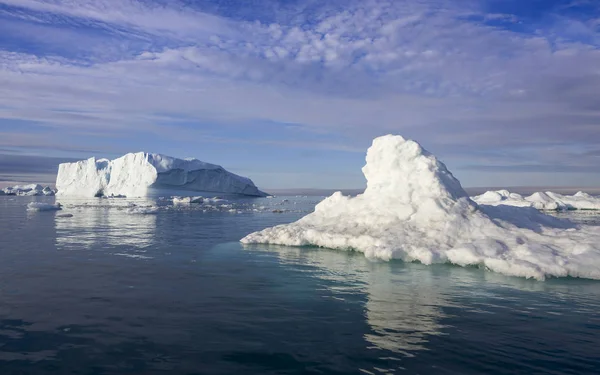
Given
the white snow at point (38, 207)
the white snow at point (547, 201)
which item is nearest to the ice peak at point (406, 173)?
the white snow at point (38, 207)

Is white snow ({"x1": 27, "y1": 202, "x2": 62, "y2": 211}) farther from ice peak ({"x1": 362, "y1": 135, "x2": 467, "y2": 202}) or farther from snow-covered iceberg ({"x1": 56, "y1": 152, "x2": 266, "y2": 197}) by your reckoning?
ice peak ({"x1": 362, "y1": 135, "x2": 467, "y2": 202})

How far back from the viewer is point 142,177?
296 feet

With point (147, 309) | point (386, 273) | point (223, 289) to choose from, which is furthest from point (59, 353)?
point (386, 273)

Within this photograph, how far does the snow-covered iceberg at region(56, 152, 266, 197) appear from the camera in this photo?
89.6 metres

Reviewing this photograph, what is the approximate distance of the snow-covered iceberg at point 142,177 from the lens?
89562mm

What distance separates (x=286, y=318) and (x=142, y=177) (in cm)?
8771

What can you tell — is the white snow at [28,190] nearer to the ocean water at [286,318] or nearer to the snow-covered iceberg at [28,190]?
the snow-covered iceberg at [28,190]

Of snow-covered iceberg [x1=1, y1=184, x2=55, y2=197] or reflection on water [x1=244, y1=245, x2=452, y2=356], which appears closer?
reflection on water [x1=244, y1=245, x2=452, y2=356]

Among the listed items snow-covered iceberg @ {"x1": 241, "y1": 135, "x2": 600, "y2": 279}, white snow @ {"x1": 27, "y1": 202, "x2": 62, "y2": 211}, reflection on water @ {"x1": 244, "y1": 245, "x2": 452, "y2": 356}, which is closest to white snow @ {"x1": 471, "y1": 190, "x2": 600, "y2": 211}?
snow-covered iceberg @ {"x1": 241, "y1": 135, "x2": 600, "y2": 279}

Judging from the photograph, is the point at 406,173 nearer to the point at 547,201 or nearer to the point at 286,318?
the point at 286,318

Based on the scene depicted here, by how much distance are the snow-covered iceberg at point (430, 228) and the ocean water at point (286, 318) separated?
597mm

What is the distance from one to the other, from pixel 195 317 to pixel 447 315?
227 inches

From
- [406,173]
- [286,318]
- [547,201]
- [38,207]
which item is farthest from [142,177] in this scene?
[286,318]

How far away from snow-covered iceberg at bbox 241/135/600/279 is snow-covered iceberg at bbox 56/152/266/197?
72.5 m
